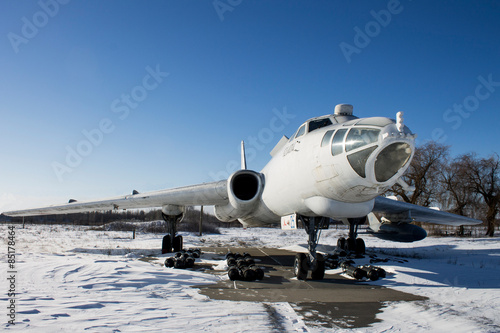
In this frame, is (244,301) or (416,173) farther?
(416,173)

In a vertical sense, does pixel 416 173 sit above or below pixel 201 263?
above

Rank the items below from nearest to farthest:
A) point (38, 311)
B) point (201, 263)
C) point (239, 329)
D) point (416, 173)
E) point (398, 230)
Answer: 1. point (239, 329)
2. point (38, 311)
3. point (201, 263)
4. point (398, 230)
5. point (416, 173)

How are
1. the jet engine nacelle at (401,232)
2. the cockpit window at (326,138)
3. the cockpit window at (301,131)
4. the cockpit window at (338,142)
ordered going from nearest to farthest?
the cockpit window at (338,142) → the cockpit window at (326,138) → the cockpit window at (301,131) → the jet engine nacelle at (401,232)

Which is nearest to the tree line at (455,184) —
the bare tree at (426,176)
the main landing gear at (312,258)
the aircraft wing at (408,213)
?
the bare tree at (426,176)

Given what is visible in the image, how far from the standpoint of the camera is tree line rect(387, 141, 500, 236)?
98.4 ft

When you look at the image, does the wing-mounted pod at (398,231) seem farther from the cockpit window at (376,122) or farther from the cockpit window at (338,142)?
the cockpit window at (376,122)

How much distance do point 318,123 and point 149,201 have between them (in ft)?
27.9

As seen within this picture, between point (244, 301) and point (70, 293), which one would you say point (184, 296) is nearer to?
point (244, 301)

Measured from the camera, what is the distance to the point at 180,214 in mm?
13406

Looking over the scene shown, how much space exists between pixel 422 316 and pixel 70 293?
5.15 metres

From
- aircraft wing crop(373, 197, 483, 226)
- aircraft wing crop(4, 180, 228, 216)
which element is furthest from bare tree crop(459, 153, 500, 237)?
aircraft wing crop(4, 180, 228, 216)

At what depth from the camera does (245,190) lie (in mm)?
9711

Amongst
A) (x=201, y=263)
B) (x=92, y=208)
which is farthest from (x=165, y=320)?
(x=92, y=208)

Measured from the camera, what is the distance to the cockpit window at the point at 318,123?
6.45m
